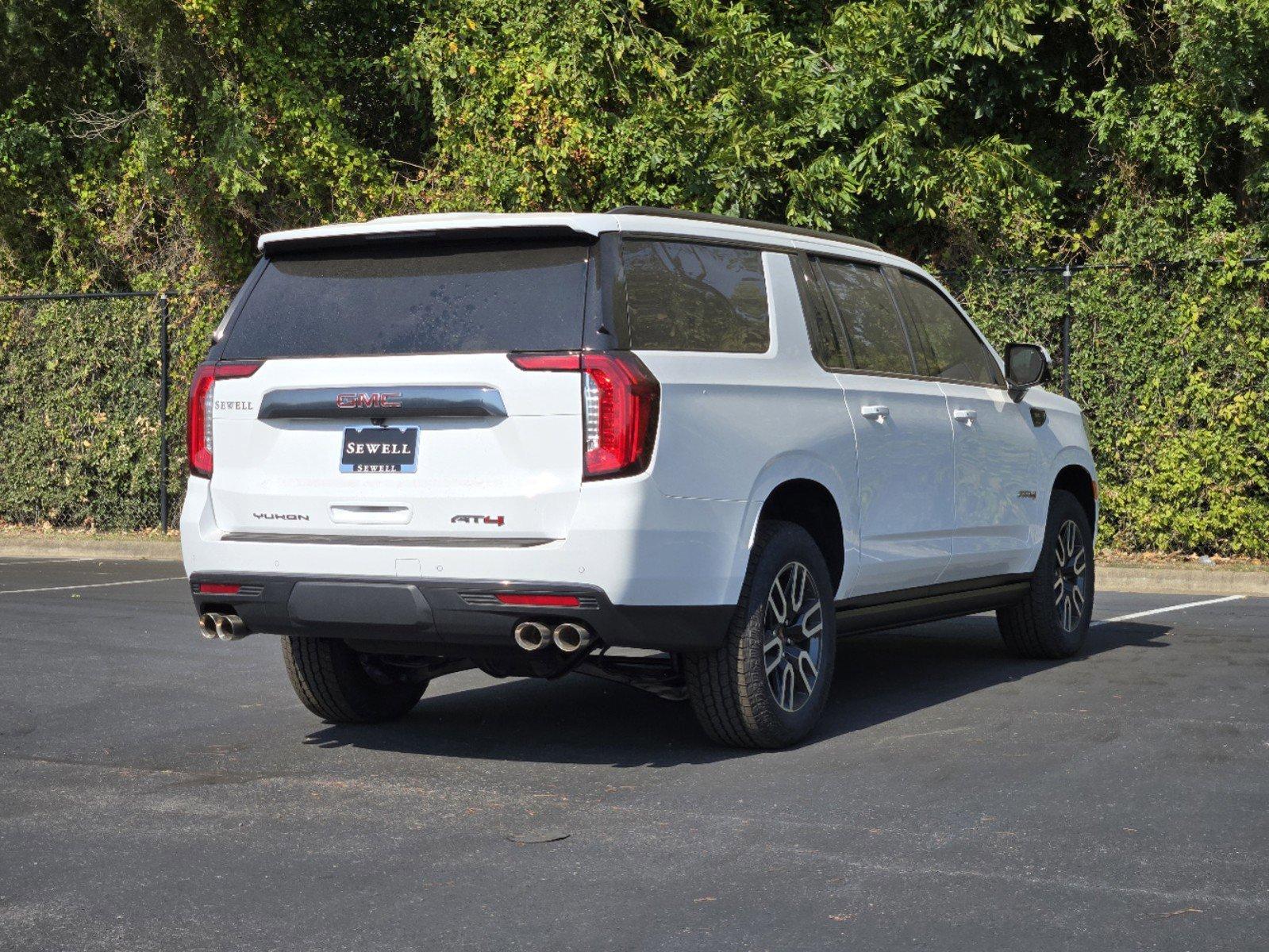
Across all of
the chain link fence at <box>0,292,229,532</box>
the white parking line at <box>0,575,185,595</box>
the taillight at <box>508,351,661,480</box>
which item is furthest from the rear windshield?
the chain link fence at <box>0,292,229,532</box>

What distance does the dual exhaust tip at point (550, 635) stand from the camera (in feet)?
19.8

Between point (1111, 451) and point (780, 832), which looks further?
point (1111, 451)

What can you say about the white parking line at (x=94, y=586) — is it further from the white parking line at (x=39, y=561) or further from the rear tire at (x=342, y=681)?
the rear tire at (x=342, y=681)

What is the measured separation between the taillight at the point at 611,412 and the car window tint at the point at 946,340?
103 inches

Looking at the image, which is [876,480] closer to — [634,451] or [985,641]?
[634,451]

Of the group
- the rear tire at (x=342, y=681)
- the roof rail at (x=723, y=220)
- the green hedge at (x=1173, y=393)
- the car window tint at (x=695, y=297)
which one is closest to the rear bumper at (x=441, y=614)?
the rear tire at (x=342, y=681)

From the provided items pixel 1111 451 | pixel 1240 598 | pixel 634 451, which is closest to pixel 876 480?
pixel 634 451

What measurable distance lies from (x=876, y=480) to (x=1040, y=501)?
1938 mm

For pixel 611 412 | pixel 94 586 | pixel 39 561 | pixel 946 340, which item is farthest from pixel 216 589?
pixel 39 561

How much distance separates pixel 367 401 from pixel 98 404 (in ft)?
44.9

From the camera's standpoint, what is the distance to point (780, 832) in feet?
17.9

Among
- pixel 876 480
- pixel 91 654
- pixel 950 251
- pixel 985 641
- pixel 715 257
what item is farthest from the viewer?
pixel 950 251

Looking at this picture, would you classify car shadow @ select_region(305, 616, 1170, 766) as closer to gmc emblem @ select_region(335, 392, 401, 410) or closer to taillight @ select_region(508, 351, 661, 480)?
taillight @ select_region(508, 351, 661, 480)

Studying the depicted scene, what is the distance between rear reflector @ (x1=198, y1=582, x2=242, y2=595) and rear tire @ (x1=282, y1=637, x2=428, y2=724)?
79 centimetres
